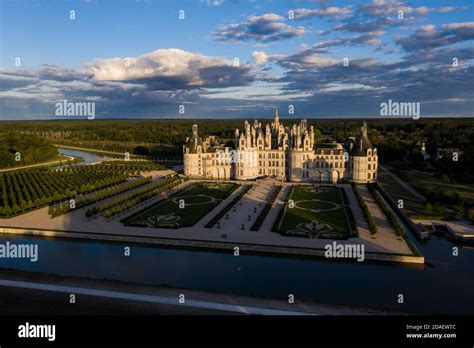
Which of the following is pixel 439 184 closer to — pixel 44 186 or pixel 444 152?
pixel 444 152

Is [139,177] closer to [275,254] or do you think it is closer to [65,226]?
Answer: [65,226]

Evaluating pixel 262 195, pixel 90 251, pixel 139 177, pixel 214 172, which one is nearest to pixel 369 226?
pixel 262 195

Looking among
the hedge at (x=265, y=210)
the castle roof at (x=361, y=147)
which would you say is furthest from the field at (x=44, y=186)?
the castle roof at (x=361, y=147)

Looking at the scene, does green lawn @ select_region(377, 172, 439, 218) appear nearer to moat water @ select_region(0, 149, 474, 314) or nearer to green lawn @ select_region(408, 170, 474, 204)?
green lawn @ select_region(408, 170, 474, 204)

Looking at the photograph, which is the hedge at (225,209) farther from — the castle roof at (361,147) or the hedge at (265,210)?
the castle roof at (361,147)

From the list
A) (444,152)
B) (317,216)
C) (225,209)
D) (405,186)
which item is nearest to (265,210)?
(225,209)
